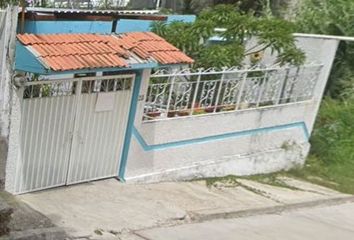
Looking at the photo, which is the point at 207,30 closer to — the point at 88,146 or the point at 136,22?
the point at 136,22

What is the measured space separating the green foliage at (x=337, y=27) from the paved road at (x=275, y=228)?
4.65 meters

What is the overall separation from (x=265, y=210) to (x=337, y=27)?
6441 millimetres

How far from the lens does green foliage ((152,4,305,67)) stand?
861cm

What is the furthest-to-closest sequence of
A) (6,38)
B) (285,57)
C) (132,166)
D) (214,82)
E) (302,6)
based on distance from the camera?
(302,6) < (285,57) < (214,82) < (132,166) < (6,38)

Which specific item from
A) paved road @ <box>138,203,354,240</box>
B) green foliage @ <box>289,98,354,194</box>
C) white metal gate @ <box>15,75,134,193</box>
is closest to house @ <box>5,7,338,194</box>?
white metal gate @ <box>15,75,134,193</box>

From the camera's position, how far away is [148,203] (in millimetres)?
7184

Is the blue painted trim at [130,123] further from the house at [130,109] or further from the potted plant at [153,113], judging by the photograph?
the potted plant at [153,113]

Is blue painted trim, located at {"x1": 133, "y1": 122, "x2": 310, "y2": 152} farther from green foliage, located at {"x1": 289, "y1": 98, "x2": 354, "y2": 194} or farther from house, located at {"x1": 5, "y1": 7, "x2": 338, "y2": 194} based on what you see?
green foliage, located at {"x1": 289, "y1": 98, "x2": 354, "y2": 194}

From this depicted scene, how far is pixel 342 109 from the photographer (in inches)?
473

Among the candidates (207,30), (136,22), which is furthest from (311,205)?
(136,22)

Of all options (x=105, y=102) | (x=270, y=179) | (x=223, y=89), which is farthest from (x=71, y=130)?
(x=270, y=179)

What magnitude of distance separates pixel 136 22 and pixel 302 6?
6.98 metres

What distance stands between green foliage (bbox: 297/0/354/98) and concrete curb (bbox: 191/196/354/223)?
384 centimetres

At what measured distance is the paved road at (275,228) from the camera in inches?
256
